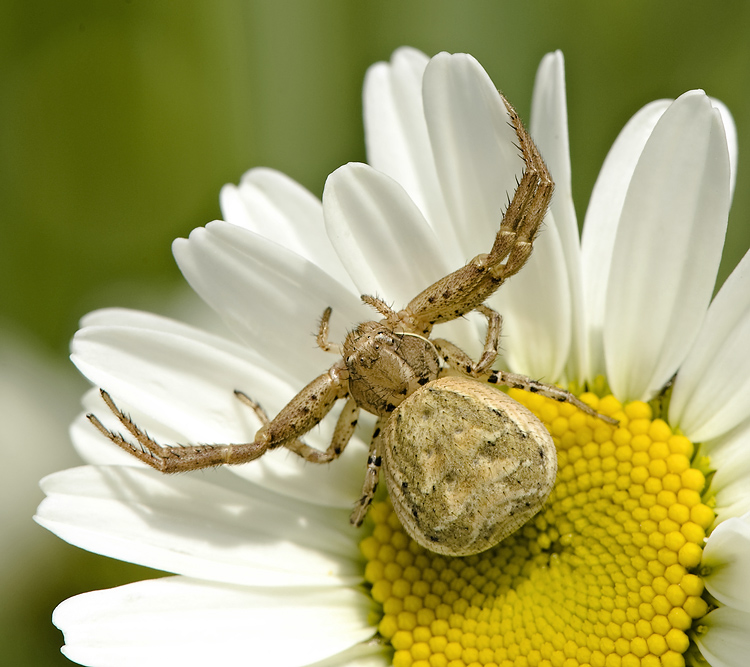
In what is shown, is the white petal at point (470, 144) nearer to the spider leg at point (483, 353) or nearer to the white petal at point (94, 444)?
the spider leg at point (483, 353)

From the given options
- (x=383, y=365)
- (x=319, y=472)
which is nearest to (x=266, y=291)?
(x=383, y=365)

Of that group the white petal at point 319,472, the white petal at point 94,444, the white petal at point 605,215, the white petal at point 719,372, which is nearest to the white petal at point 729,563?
the white petal at point 719,372

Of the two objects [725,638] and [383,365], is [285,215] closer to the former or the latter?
[383,365]

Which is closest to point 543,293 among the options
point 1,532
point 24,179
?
point 24,179

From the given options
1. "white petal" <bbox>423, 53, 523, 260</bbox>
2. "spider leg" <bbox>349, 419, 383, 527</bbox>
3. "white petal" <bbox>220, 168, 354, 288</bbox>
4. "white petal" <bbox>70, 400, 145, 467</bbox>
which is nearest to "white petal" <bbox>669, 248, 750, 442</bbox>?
"white petal" <bbox>423, 53, 523, 260</bbox>

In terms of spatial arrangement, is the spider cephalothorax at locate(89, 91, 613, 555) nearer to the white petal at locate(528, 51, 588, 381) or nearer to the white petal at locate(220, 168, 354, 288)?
the white petal at locate(528, 51, 588, 381)
